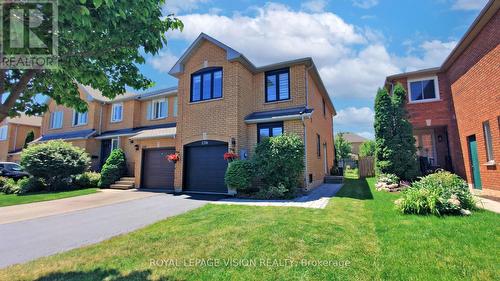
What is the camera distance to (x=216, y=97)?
13672 mm

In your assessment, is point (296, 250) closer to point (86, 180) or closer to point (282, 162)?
point (282, 162)

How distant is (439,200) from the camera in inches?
268

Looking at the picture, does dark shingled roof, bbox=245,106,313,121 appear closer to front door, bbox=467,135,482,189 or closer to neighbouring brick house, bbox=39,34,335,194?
neighbouring brick house, bbox=39,34,335,194

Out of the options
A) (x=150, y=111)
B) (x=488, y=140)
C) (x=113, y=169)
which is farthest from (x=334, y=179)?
(x=113, y=169)

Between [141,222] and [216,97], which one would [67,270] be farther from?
[216,97]

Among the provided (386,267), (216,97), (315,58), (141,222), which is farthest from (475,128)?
(141,222)

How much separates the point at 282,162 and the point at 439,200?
563cm

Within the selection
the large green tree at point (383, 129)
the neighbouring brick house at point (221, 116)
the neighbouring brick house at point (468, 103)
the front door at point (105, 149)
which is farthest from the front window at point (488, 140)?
the front door at point (105, 149)

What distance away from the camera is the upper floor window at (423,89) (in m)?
14.9

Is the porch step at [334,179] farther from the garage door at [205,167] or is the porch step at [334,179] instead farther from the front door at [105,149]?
the front door at [105,149]

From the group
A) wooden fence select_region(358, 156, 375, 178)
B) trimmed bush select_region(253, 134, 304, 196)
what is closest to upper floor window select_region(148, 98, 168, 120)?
trimmed bush select_region(253, 134, 304, 196)

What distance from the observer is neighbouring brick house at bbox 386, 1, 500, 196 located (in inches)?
386

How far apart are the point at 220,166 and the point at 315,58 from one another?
7991mm

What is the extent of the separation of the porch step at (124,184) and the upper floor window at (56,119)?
1222 cm
